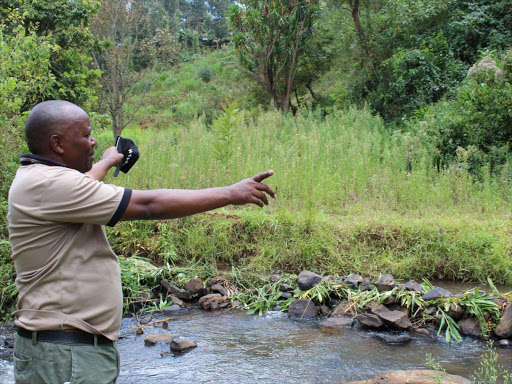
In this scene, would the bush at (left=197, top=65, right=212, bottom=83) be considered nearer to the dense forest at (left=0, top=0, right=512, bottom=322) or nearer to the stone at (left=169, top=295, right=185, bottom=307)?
the dense forest at (left=0, top=0, right=512, bottom=322)

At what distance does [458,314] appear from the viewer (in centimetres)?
530

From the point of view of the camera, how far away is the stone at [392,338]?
16.6ft

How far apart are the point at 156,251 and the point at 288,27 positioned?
9.48 meters

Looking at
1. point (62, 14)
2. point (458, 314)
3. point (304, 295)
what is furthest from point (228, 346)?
point (62, 14)

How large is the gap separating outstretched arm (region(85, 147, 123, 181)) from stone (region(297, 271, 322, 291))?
364 cm

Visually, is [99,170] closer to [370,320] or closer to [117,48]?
[370,320]

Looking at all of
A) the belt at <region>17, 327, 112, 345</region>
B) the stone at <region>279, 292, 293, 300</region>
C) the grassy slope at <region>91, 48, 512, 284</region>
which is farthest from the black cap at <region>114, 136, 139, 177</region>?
the grassy slope at <region>91, 48, 512, 284</region>

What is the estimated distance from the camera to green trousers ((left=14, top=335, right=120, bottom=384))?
2.04m

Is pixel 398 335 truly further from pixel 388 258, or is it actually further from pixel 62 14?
pixel 62 14

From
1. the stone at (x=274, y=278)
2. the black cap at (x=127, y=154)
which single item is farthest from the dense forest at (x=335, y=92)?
the black cap at (x=127, y=154)

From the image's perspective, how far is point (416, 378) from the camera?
3.84 m

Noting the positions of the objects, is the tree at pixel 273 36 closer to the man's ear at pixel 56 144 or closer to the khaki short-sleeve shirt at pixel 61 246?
the man's ear at pixel 56 144

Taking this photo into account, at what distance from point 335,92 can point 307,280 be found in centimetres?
1119

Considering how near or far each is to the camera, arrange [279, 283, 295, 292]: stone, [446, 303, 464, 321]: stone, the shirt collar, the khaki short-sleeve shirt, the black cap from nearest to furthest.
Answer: the khaki short-sleeve shirt, the shirt collar, the black cap, [446, 303, 464, 321]: stone, [279, 283, 295, 292]: stone
